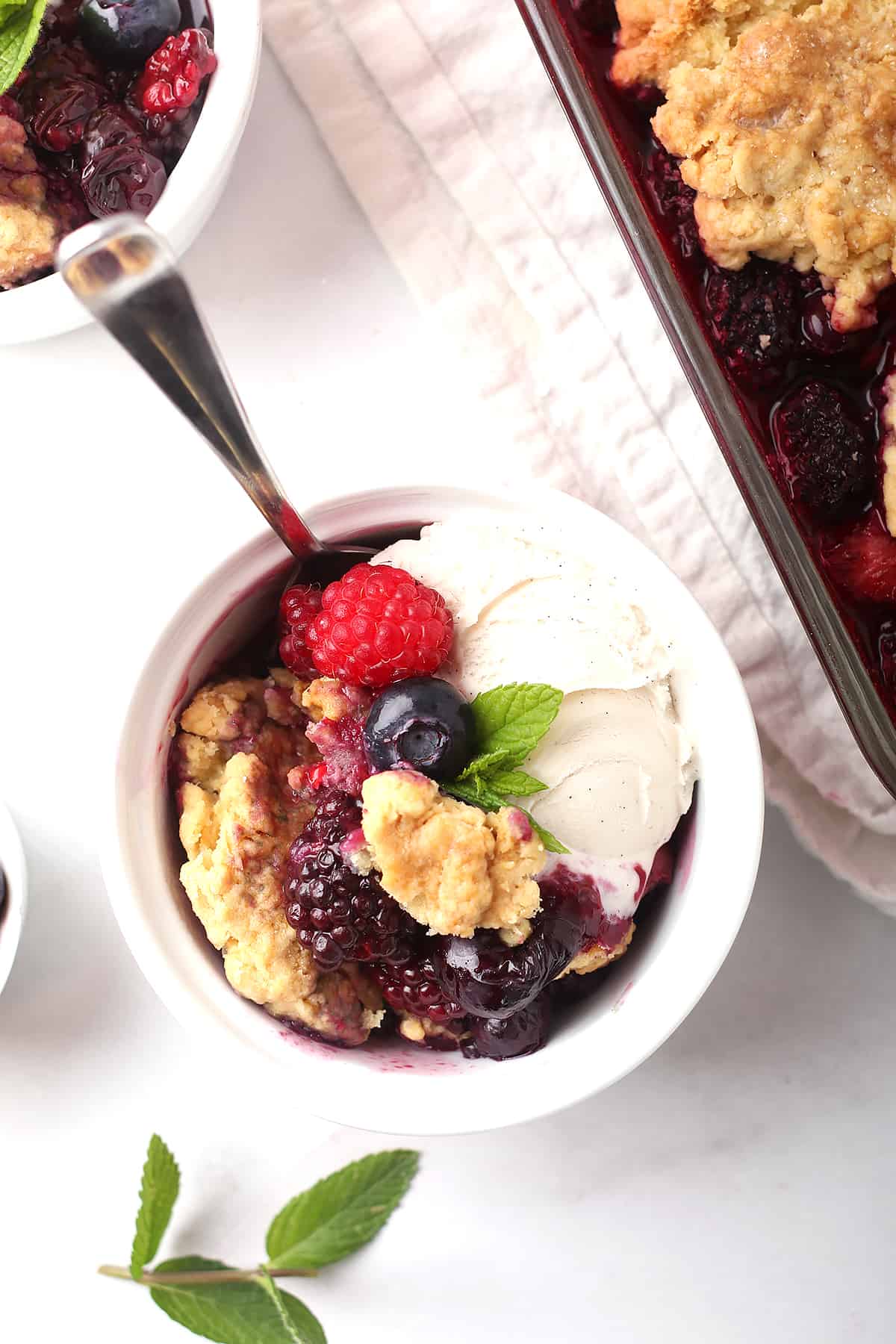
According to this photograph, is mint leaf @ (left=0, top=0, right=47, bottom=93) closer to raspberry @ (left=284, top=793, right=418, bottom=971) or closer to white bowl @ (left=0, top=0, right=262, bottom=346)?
white bowl @ (left=0, top=0, right=262, bottom=346)

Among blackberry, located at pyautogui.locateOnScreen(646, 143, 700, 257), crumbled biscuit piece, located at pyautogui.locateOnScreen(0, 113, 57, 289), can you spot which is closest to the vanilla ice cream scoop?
blackberry, located at pyautogui.locateOnScreen(646, 143, 700, 257)

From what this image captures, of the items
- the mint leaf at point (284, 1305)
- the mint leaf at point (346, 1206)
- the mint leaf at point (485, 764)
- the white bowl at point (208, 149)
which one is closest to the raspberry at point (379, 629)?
the mint leaf at point (485, 764)

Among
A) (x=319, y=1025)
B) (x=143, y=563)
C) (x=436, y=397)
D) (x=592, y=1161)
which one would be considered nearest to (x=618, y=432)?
(x=436, y=397)

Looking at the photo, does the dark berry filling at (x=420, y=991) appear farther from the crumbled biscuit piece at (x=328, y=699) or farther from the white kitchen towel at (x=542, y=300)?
the white kitchen towel at (x=542, y=300)

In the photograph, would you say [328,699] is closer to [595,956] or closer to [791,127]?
[595,956]

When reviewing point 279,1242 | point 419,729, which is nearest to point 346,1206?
point 279,1242

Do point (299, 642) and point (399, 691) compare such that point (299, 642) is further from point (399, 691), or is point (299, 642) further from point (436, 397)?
point (436, 397)

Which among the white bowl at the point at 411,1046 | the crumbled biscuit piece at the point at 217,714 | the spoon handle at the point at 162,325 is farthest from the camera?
the crumbled biscuit piece at the point at 217,714
